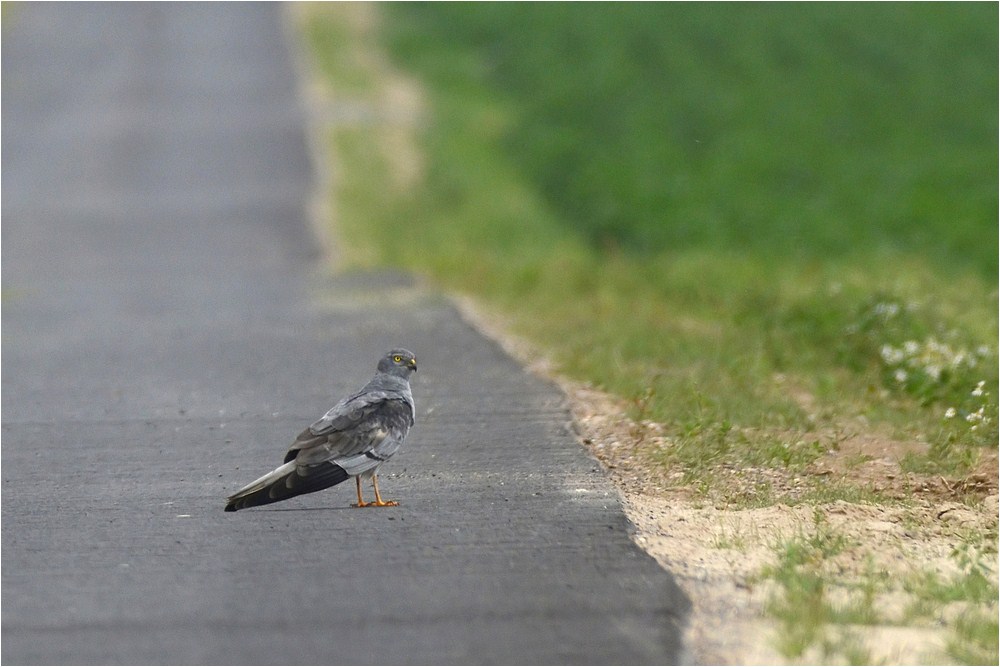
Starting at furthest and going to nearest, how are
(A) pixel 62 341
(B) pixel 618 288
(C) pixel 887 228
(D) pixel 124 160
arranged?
(D) pixel 124 160 → (C) pixel 887 228 → (B) pixel 618 288 → (A) pixel 62 341

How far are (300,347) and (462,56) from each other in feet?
76.9

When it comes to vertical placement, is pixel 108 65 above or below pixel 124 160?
above

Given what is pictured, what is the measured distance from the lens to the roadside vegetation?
8.30 m

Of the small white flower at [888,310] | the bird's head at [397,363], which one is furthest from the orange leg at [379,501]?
the small white flower at [888,310]

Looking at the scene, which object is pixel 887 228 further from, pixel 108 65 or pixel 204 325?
pixel 108 65

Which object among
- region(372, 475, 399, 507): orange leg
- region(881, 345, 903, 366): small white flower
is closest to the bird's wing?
region(372, 475, 399, 507): orange leg

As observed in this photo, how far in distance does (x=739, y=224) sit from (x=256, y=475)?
1544cm

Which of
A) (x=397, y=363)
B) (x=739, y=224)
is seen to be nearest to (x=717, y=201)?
(x=739, y=224)

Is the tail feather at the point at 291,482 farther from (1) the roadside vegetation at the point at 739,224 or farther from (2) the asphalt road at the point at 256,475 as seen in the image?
(1) the roadside vegetation at the point at 739,224

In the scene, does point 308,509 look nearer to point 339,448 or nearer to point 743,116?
point 339,448

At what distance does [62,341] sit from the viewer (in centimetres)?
1413

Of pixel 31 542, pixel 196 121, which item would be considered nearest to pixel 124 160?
pixel 196 121

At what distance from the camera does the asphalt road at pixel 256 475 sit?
5.65 meters

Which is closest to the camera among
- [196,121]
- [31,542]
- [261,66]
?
[31,542]
